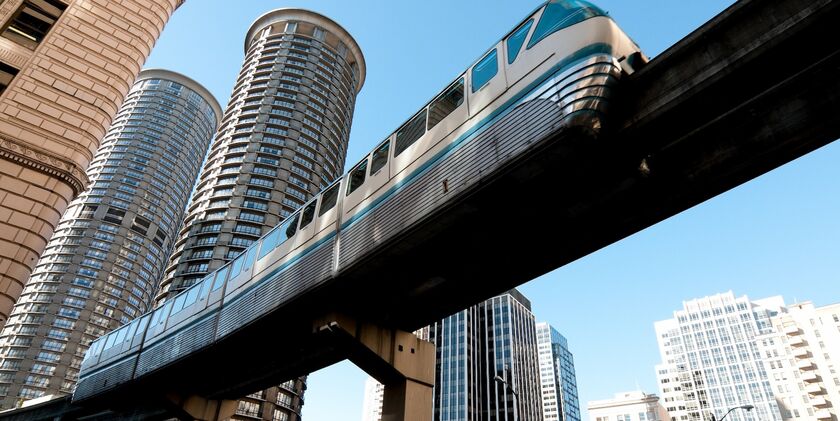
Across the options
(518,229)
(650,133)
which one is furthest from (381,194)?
(650,133)

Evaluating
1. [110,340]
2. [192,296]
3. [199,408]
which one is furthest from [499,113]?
[110,340]

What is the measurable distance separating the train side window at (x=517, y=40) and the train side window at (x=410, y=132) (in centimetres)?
254

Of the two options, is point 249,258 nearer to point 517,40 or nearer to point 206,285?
point 206,285

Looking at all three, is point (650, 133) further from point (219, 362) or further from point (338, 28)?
point (338, 28)

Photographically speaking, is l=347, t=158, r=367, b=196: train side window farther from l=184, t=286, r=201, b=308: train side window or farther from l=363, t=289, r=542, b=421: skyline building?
l=363, t=289, r=542, b=421: skyline building

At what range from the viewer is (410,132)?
11.5 metres

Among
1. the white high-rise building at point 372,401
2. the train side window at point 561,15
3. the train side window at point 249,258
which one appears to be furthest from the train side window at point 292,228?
the white high-rise building at point 372,401

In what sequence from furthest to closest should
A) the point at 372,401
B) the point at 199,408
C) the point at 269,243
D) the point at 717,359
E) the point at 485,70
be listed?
1. the point at 372,401
2. the point at 717,359
3. the point at 199,408
4. the point at 269,243
5. the point at 485,70

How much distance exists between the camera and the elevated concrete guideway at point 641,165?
7.09 m

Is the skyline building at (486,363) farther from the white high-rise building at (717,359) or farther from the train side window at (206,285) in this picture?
the train side window at (206,285)

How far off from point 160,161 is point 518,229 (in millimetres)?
119682

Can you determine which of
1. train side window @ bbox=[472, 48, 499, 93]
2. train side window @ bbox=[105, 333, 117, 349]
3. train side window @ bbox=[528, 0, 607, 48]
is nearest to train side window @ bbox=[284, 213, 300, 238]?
train side window @ bbox=[472, 48, 499, 93]

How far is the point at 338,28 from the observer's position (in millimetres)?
89750

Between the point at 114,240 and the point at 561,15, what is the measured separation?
371 feet
